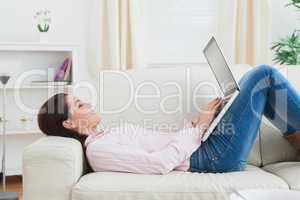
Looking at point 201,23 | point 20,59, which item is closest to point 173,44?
point 201,23

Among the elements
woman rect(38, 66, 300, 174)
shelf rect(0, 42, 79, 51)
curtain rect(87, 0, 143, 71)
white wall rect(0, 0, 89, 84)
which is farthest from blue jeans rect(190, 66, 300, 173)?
white wall rect(0, 0, 89, 84)

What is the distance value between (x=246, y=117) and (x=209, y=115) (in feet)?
0.64

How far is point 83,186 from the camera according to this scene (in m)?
1.67

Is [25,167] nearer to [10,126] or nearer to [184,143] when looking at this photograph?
[184,143]

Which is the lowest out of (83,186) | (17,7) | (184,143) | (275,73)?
(83,186)

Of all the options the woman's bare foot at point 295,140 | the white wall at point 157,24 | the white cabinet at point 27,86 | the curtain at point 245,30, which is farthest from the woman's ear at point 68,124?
the curtain at point 245,30

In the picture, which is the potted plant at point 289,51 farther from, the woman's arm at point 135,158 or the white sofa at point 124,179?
the woman's arm at point 135,158

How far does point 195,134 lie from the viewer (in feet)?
6.57

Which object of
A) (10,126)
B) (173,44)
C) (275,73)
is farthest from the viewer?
(173,44)

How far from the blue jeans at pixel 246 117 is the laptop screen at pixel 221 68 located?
0.10 meters

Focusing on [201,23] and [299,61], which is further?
[201,23]

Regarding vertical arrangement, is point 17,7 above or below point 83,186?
above

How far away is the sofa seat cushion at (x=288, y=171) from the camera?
5.76 feet

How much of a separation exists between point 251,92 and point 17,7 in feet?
7.50
